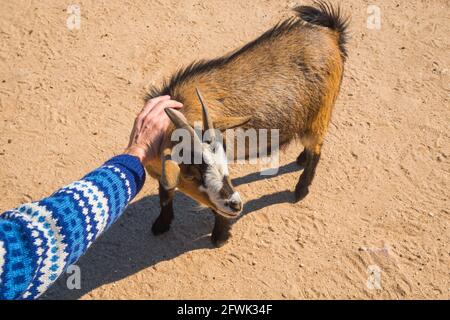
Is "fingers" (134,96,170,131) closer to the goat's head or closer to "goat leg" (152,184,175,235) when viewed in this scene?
the goat's head

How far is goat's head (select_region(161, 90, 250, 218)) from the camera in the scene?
12.3 feet

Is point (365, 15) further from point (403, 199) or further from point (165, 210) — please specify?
point (165, 210)

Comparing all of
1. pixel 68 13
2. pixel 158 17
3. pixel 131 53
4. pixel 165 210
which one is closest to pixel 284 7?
pixel 158 17

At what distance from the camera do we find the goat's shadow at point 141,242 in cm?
478

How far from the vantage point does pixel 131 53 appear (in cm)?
669

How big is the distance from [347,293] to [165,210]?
1.93 m

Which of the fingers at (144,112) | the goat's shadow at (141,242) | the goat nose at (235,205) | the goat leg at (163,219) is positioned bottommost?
the goat's shadow at (141,242)

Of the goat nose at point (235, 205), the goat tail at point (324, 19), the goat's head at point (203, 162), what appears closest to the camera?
the goat's head at point (203, 162)

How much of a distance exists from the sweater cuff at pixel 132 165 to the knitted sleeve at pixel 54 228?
0.04m

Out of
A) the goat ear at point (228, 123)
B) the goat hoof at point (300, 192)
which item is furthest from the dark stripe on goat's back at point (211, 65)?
the goat hoof at point (300, 192)

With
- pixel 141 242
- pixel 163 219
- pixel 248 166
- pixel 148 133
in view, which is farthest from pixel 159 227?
pixel 148 133

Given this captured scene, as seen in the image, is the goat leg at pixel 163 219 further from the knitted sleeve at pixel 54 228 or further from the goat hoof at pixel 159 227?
the knitted sleeve at pixel 54 228

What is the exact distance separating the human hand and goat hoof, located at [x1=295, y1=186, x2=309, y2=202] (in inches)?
81.6

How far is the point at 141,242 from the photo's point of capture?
5.09m
